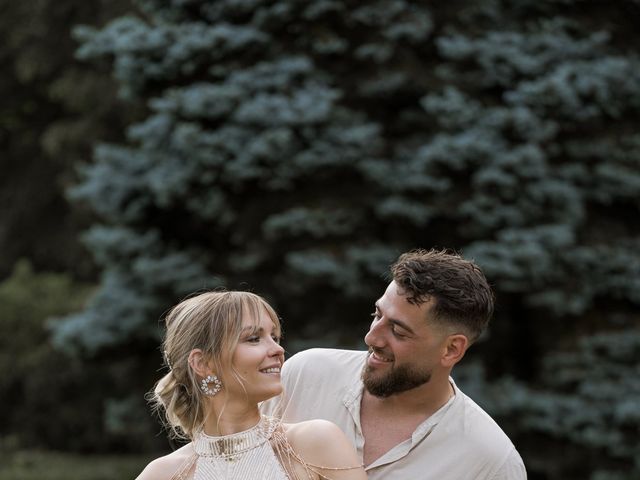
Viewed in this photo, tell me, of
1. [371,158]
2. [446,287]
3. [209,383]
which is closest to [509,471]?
[446,287]

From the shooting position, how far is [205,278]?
8906mm

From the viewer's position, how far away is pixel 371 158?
8.55 meters

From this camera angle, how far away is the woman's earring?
10.1ft

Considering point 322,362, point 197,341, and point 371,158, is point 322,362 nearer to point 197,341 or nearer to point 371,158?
point 197,341

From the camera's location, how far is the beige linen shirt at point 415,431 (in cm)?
325

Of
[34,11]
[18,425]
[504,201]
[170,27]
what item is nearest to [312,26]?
[170,27]

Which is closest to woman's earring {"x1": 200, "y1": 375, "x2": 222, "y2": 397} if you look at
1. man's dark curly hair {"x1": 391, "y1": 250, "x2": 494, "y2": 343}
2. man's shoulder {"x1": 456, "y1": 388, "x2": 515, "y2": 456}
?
man's dark curly hair {"x1": 391, "y1": 250, "x2": 494, "y2": 343}

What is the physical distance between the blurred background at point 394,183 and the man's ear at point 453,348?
4667 mm

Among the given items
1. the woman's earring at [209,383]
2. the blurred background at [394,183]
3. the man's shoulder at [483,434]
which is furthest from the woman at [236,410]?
the blurred background at [394,183]

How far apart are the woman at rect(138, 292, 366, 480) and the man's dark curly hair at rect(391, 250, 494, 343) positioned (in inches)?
18.4

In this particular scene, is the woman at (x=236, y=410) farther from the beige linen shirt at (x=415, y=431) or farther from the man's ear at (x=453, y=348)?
the man's ear at (x=453, y=348)

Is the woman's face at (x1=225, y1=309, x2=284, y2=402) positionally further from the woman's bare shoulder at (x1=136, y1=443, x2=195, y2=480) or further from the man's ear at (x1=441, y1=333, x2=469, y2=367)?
the man's ear at (x1=441, y1=333, x2=469, y2=367)

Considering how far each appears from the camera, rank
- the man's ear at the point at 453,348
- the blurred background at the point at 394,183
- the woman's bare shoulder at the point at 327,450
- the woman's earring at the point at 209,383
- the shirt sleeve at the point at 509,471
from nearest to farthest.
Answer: the woman's bare shoulder at the point at 327,450 → the woman's earring at the point at 209,383 → the shirt sleeve at the point at 509,471 → the man's ear at the point at 453,348 → the blurred background at the point at 394,183

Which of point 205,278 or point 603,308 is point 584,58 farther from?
point 205,278
